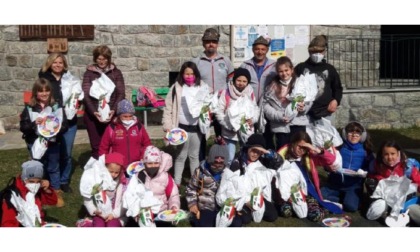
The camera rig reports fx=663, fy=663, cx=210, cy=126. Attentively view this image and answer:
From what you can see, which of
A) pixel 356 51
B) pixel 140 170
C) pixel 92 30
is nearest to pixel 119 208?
pixel 140 170

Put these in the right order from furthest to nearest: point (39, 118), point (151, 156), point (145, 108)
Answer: point (145, 108)
point (39, 118)
point (151, 156)

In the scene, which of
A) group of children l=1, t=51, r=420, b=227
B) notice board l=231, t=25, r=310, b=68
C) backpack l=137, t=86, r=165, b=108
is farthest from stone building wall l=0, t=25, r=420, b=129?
group of children l=1, t=51, r=420, b=227

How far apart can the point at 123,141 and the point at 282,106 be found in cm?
165

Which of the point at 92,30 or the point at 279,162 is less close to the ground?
the point at 92,30

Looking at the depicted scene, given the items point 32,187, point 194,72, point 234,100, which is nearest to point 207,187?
point 234,100

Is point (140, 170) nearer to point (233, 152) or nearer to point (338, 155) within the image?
point (233, 152)

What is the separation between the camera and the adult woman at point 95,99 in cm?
696

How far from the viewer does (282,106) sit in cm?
679

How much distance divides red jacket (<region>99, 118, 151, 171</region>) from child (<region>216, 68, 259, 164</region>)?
0.87m

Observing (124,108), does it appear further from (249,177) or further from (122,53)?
(122,53)

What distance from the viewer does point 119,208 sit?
19.1 feet

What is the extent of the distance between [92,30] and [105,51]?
4041mm

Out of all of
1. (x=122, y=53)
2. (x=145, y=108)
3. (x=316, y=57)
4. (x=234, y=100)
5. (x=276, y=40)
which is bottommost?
(x=145, y=108)

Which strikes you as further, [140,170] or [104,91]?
[104,91]
